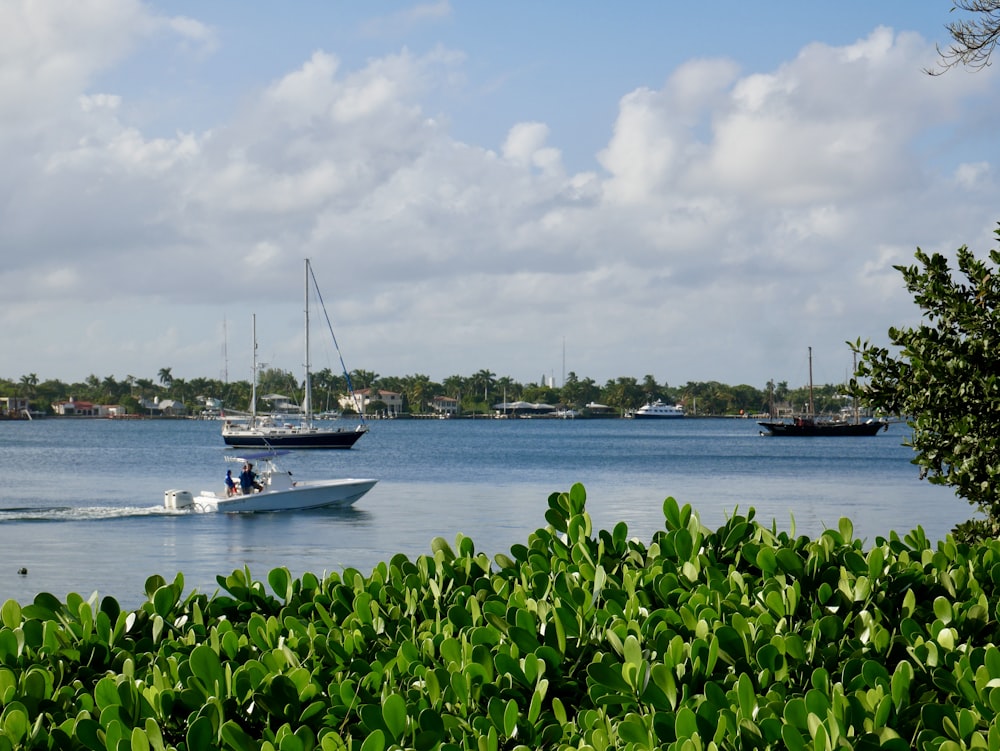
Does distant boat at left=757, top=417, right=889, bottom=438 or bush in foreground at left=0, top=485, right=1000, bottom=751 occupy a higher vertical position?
bush in foreground at left=0, top=485, right=1000, bottom=751

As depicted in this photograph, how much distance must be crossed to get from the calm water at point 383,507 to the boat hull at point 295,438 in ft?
15.7

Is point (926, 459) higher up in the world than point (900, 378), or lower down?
Answer: lower down

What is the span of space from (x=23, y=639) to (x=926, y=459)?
6470mm

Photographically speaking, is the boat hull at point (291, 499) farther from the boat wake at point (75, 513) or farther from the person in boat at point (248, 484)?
the boat wake at point (75, 513)

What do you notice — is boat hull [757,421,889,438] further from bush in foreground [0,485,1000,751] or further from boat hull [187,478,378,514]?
bush in foreground [0,485,1000,751]

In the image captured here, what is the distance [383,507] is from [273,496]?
647 centimetres

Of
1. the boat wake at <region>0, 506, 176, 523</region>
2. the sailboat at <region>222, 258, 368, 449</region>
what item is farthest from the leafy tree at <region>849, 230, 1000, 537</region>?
the sailboat at <region>222, 258, 368, 449</region>

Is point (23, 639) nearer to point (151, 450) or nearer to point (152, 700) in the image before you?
point (152, 700)

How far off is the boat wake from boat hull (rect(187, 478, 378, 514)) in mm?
1617

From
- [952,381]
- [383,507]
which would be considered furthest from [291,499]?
[952,381]

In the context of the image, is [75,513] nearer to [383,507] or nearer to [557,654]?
[383,507]

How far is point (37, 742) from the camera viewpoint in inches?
99.9

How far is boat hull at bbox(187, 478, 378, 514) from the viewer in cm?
3169

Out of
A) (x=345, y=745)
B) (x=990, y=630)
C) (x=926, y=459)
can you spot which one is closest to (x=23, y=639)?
(x=345, y=745)
